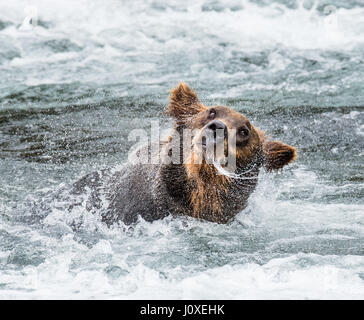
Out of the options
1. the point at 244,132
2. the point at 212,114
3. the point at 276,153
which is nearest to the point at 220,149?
the point at 244,132

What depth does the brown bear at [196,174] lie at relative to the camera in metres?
5.54

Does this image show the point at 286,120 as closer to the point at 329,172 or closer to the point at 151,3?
the point at 329,172

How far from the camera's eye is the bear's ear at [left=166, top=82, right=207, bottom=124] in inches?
239

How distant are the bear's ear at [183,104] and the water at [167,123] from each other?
847mm

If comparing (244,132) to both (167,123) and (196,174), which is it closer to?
(196,174)

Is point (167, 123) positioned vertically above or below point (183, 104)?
above

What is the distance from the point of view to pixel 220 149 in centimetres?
533

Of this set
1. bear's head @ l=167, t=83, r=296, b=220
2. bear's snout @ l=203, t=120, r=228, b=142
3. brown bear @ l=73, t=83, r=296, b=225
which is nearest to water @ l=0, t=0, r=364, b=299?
brown bear @ l=73, t=83, r=296, b=225

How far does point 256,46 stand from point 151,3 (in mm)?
3600

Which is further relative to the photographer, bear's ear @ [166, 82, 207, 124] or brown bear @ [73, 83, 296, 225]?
bear's ear @ [166, 82, 207, 124]

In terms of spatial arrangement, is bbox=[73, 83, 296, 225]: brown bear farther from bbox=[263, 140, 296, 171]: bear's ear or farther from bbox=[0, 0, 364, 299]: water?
bbox=[0, 0, 364, 299]: water

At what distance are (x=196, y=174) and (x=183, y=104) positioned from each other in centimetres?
80

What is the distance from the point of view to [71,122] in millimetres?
9375
